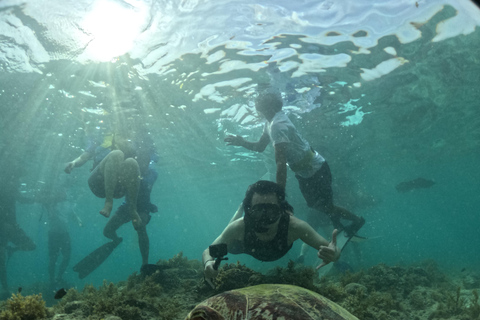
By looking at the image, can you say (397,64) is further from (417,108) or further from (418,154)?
(418,154)

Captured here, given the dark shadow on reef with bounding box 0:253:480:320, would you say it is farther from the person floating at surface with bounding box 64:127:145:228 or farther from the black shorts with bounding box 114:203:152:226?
the black shorts with bounding box 114:203:152:226

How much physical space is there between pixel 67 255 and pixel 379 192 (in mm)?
47657

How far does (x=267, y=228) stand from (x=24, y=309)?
338 cm

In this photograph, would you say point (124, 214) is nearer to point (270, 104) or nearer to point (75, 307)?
point (75, 307)

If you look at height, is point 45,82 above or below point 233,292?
above

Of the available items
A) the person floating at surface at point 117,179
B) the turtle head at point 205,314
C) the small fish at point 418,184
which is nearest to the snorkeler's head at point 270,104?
the person floating at surface at point 117,179

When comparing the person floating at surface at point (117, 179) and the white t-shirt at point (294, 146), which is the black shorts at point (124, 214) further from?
the white t-shirt at point (294, 146)

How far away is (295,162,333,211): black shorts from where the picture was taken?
6.62 m

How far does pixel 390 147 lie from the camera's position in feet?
75.4

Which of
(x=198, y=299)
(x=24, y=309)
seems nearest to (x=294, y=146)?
(x=198, y=299)

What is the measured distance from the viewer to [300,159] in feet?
20.8

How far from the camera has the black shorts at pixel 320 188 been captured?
261 inches

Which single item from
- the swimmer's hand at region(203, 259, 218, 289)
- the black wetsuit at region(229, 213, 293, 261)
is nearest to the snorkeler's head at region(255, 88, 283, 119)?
the black wetsuit at region(229, 213, 293, 261)

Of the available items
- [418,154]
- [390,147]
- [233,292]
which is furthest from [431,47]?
[418,154]
